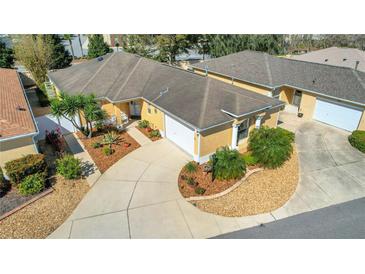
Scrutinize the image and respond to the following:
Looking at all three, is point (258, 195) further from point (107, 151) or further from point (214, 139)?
point (107, 151)

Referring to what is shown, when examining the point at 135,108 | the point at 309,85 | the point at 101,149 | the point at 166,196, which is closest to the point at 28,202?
the point at 101,149

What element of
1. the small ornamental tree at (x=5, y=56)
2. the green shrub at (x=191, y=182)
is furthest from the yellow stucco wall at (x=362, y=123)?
the small ornamental tree at (x=5, y=56)

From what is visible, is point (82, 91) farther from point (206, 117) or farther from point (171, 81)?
point (206, 117)

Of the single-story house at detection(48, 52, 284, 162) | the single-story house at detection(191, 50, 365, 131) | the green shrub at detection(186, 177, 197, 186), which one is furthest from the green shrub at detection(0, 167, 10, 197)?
the single-story house at detection(191, 50, 365, 131)

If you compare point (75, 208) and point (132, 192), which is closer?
point (75, 208)

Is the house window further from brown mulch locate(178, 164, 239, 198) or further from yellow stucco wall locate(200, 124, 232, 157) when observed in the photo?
brown mulch locate(178, 164, 239, 198)

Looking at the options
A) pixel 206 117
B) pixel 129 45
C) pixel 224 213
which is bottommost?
pixel 224 213

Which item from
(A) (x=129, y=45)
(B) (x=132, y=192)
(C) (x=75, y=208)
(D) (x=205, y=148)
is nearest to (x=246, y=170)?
(D) (x=205, y=148)

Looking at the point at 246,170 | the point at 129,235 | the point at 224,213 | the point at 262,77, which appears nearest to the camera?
the point at 129,235
